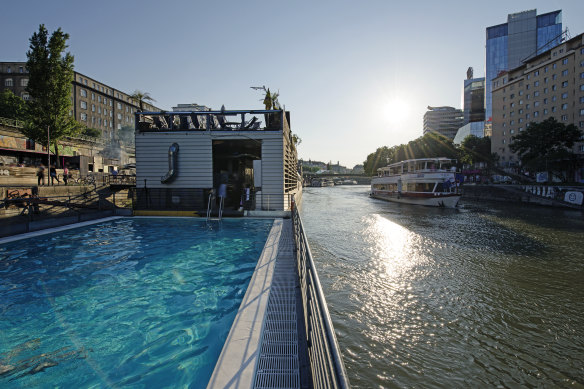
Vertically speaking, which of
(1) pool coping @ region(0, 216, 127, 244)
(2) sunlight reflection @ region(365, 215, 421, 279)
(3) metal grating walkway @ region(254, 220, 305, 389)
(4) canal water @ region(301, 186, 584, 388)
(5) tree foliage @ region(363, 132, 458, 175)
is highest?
(5) tree foliage @ region(363, 132, 458, 175)

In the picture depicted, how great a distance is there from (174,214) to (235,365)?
1400 centimetres

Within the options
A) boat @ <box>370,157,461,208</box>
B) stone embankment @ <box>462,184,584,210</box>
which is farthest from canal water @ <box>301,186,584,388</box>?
stone embankment @ <box>462,184,584,210</box>

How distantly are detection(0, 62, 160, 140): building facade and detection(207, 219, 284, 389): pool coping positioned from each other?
5382cm

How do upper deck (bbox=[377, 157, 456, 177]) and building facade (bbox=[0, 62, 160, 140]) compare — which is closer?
upper deck (bbox=[377, 157, 456, 177])

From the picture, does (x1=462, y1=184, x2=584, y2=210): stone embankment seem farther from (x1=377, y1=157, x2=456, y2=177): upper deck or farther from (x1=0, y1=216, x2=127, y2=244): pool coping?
(x1=0, y1=216, x2=127, y2=244): pool coping

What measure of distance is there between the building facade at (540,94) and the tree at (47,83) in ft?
244

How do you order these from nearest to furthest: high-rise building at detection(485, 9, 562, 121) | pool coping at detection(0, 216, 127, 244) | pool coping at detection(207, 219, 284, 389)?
1. pool coping at detection(207, 219, 284, 389)
2. pool coping at detection(0, 216, 127, 244)
3. high-rise building at detection(485, 9, 562, 121)

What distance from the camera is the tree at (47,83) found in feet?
61.2

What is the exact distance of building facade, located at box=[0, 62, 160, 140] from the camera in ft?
168

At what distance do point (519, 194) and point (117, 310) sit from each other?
4682 cm

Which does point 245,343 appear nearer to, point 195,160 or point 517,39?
point 195,160

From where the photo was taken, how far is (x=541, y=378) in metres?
3.49

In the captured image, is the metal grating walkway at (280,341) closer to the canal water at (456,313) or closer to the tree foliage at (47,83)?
the canal water at (456,313)

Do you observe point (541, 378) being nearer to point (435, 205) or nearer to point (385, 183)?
point (435, 205)
